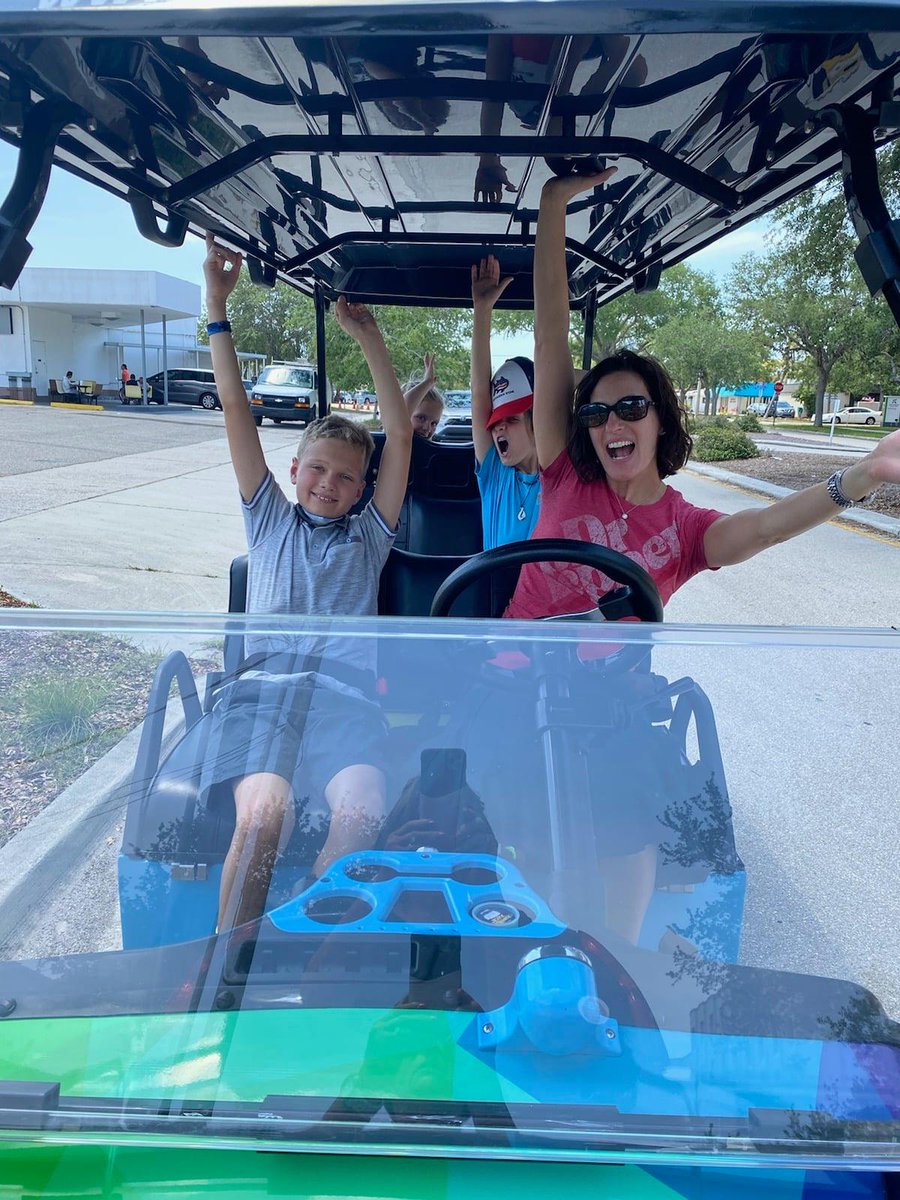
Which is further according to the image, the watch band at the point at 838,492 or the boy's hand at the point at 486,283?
the boy's hand at the point at 486,283

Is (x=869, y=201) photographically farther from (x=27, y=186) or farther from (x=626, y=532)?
(x=27, y=186)

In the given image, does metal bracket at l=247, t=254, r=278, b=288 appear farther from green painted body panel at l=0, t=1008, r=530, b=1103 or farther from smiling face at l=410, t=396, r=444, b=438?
green painted body panel at l=0, t=1008, r=530, b=1103

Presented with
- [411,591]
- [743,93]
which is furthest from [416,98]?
[411,591]

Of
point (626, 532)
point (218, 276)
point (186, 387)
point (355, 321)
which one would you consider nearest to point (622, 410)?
point (626, 532)

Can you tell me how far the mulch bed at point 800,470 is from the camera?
46.6ft

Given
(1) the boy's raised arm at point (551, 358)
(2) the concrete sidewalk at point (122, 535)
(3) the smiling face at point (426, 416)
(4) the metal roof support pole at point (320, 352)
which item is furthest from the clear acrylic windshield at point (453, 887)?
(3) the smiling face at point (426, 416)

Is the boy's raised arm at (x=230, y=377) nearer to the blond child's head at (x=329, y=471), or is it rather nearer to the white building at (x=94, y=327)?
the blond child's head at (x=329, y=471)

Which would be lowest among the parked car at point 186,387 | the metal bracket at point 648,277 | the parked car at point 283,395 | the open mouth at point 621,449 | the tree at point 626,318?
A: the open mouth at point 621,449

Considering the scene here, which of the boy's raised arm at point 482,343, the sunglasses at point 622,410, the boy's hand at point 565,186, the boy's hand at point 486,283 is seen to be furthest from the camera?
the boy's hand at point 486,283

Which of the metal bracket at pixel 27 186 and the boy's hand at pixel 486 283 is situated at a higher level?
the boy's hand at pixel 486 283

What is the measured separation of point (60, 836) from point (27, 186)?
0.99m

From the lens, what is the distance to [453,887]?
1178 mm

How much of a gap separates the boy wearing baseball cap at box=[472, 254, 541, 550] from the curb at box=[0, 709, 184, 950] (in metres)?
1.74

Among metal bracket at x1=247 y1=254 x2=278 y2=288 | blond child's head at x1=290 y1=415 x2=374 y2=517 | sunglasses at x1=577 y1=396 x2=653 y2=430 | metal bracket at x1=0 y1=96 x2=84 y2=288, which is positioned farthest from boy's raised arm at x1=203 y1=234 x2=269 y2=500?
metal bracket at x1=0 y1=96 x2=84 y2=288
